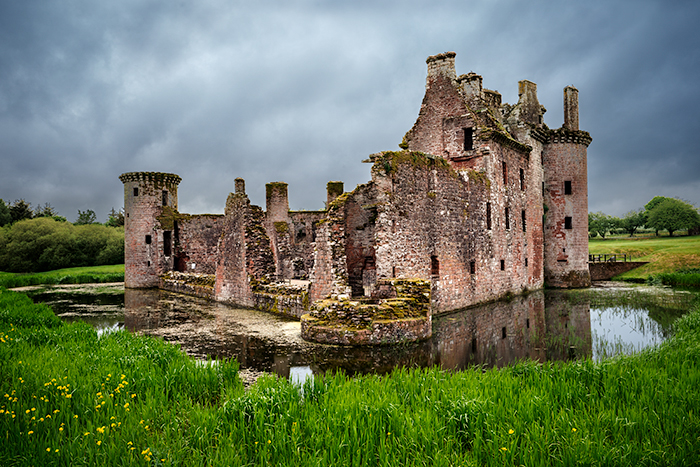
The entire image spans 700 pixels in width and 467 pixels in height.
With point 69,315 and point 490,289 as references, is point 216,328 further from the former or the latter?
point 490,289

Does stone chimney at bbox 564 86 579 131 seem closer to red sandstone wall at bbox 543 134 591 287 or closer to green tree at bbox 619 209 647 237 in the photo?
red sandstone wall at bbox 543 134 591 287

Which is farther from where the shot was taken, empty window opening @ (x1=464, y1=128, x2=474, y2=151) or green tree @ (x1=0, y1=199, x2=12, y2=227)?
green tree @ (x1=0, y1=199, x2=12, y2=227)

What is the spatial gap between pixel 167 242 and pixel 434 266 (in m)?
20.6

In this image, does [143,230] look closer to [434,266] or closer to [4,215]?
[434,266]

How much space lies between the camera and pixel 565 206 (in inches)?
1010

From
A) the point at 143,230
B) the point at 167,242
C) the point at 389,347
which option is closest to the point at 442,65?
the point at 389,347

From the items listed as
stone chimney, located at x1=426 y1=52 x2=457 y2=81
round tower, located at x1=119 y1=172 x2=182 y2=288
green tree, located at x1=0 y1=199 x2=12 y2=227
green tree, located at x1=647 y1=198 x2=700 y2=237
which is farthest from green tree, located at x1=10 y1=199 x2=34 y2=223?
green tree, located at x1=647 y1=198 x2=700 y2=237

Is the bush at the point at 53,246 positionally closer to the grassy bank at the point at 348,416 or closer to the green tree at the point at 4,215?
the green tree at the point at 4,215

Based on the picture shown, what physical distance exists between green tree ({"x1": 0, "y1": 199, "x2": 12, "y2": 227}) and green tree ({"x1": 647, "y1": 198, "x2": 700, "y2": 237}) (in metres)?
84.9

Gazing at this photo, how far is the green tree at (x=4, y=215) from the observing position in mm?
53469

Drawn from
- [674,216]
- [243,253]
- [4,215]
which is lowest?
[243,253]

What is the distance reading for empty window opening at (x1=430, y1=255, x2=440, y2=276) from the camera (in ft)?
52.1

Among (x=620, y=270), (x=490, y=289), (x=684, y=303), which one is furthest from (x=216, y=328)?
(x=620, y=270)

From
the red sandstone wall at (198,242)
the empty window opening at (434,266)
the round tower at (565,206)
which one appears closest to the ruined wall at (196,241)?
the red sandstone wall at (198,242)
